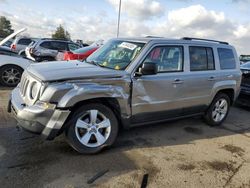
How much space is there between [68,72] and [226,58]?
3.80 m

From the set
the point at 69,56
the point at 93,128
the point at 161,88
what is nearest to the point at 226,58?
the point at 161,88

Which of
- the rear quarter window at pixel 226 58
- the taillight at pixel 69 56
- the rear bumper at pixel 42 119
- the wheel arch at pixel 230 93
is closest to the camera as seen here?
the rear bumper at pixel 42 119

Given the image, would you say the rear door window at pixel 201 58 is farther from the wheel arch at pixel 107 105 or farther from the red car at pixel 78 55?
the red car at pixel 78 55

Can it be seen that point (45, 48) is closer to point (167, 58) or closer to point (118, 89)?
point (167, 58)

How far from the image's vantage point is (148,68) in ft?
14.9

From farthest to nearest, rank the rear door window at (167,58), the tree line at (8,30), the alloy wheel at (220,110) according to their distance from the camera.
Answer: the tree line at (8,30) < the alloy wheel at (220,110) < the rear door window at (167,58)

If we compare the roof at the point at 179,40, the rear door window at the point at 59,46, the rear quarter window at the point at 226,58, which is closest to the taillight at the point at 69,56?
the rear door window at the point at 59,46

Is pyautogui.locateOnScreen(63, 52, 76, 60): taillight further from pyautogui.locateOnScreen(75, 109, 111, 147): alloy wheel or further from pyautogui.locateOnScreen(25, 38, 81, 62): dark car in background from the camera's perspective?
pyautogui.locateOnScreen(75, 109, 111, 147): alloy wheel

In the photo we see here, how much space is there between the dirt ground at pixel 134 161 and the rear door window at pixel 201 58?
4.42 feet

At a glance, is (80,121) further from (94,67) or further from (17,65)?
(17,65)

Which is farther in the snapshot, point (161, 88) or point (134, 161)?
point (161, 88)

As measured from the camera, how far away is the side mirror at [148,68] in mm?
4551

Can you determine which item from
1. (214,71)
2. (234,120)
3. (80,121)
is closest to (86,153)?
(80,121)

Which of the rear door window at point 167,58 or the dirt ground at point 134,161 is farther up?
the rear door window at point 167,58
